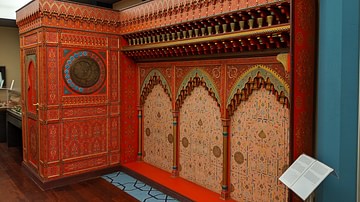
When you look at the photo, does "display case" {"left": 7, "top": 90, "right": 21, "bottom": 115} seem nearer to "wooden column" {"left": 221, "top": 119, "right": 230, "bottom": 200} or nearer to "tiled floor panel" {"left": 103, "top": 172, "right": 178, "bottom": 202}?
"tiled floor panel" {"left": 103, "top": 172, "right": 178, "bottom": 202}

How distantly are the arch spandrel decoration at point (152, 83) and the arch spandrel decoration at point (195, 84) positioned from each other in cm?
23

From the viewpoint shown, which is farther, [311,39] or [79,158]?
[79,158]

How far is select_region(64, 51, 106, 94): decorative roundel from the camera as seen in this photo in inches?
177

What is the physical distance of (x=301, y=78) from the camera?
246cm

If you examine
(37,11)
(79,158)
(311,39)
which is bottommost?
(79,158)

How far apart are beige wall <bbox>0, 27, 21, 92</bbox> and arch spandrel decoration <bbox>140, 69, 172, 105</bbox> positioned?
4.72m

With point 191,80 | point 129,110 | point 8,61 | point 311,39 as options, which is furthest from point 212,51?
point 8,61

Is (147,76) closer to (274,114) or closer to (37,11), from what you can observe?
(37,11)

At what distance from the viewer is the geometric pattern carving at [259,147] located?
3156 mm

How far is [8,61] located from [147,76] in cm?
495

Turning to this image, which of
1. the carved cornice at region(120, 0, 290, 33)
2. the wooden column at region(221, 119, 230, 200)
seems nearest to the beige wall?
the carved cornice at region(120, 0, 290, 33)

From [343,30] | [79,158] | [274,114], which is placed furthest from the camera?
[79,158]

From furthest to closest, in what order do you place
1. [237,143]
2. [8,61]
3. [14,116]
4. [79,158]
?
[8,61]
[14,116]
[79,158]
[237,143]

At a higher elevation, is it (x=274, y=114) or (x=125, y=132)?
(x=274, y=114)
